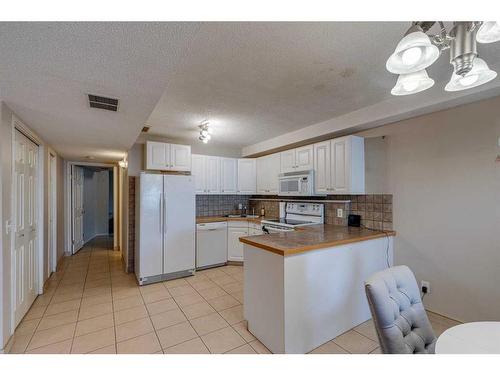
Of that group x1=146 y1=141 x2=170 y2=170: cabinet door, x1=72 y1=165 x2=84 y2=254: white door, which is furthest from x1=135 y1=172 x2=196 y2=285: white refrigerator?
x1=72 y1=165 x2=84 y2=254: white door

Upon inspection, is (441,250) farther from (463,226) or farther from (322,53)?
(322,53)

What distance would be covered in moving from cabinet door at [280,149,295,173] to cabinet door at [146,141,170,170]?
1962 millimetres

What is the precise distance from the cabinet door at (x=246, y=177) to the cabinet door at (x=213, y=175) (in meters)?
0.47

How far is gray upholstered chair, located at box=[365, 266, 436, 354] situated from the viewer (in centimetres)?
105

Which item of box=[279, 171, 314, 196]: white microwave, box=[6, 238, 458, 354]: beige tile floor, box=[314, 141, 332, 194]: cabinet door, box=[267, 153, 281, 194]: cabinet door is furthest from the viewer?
box=[267, 153, 281, 194]: cabinet door

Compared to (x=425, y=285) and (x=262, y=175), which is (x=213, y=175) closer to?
(x=262, y=175)

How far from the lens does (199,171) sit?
4258mm

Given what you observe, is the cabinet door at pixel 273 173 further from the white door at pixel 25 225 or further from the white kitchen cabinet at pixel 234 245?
the white door at pixel 25 225

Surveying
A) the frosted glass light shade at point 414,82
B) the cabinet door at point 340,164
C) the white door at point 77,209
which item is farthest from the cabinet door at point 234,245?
the white door at point 77,209

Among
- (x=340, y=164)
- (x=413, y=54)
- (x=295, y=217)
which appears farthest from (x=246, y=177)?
(x=413, y=54)

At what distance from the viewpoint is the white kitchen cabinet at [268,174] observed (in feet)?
13.5

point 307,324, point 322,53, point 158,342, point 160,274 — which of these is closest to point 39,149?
point 160,274

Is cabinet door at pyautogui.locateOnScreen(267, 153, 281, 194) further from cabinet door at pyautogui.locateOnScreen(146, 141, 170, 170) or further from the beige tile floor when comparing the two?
cabinet door at pyautogui.locateOnScreen(146, 141, 170, 170)

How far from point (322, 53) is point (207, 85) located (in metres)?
1.03
